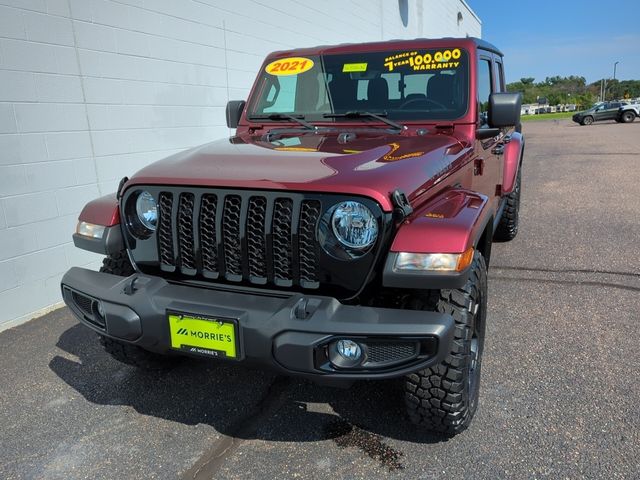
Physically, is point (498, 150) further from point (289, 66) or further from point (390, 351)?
point (390, 351)

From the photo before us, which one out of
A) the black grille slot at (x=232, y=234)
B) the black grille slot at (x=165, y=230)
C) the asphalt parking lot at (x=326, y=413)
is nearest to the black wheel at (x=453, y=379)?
the asphalt parking lot at (x=326, y=413)

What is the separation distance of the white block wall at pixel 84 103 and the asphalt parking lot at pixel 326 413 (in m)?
0.64

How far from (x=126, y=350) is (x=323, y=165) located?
162cm

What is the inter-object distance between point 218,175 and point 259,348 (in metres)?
0.81

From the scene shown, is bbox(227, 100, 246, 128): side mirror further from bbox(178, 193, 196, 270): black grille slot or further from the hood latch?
the hood latch

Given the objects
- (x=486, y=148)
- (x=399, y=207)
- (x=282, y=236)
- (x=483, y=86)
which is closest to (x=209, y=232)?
(x=282, y=236)

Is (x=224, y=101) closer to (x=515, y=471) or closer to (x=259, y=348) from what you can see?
(x=259, y=348)

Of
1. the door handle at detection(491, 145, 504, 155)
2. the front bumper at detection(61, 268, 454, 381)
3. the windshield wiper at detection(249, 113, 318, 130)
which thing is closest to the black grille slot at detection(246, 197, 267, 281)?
the front bumper at detection(61, 268, 454, 381)

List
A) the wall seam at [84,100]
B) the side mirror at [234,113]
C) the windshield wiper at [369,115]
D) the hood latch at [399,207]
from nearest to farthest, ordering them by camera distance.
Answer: the hood latch at [399,207] → the windshield wiper at [369,115] → the side mirror at [234,113] → the wall seam at [84,100]

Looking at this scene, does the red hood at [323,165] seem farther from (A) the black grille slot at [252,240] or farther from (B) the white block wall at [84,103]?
(B) the white block wall at [84,103]

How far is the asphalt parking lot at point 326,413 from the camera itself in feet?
7.68

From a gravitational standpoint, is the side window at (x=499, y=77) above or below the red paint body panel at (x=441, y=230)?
above

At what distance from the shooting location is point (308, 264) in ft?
7.26

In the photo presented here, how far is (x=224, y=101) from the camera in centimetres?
650
